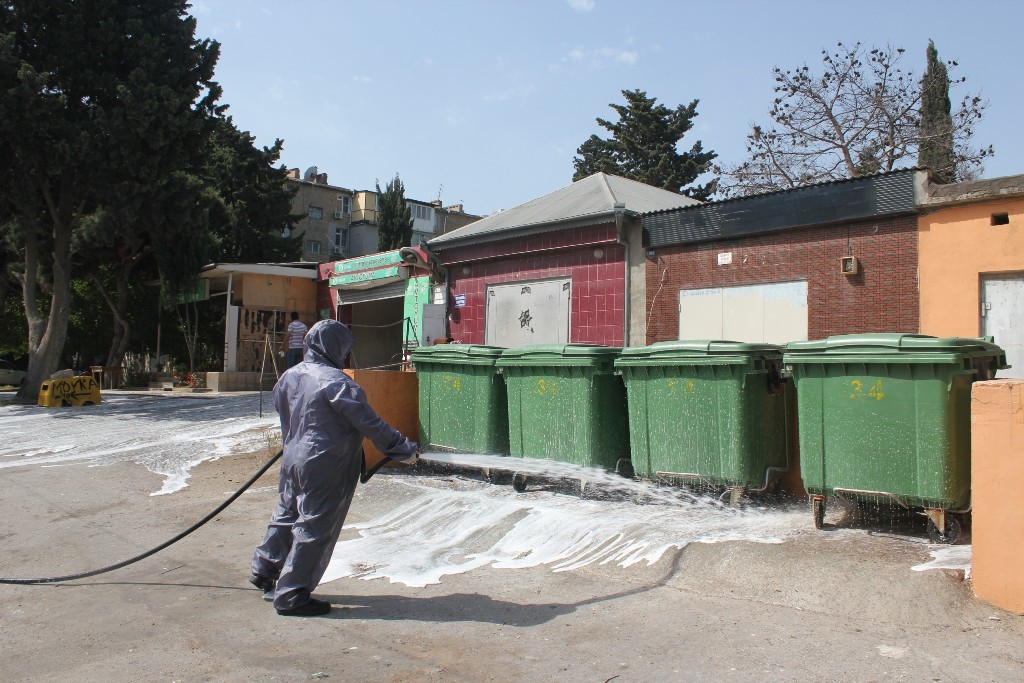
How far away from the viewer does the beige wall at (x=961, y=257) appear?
8797 millimetres

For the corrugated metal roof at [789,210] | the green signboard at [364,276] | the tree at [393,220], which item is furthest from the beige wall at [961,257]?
the tree at [393,220]

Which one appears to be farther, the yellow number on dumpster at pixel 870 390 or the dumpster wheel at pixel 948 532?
the yellow number on dumpster at pixel 870 390

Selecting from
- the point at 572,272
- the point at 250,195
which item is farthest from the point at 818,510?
the point at 250,195

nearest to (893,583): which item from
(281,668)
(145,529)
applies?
(281,668)

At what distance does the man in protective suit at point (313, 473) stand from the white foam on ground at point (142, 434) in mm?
4019

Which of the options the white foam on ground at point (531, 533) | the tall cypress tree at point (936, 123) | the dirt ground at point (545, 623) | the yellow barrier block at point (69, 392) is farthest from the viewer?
the tall cypress tree at point (936, 123)

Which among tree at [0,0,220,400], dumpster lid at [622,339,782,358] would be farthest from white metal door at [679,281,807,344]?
tree at [0,0,220,400]

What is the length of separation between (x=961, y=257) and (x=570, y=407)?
5462mm

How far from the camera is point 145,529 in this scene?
6387 mm

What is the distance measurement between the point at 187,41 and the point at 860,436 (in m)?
17.2

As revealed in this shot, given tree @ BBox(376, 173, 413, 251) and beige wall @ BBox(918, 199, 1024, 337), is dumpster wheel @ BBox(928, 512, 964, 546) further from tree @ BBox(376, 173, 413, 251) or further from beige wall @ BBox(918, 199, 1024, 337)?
tree @ BBox(376, 173, 413, 251)

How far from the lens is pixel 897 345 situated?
195 inches

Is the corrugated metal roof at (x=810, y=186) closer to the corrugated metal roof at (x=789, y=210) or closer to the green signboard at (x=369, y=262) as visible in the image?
the corrugated metal roof at (x=789, y=210)

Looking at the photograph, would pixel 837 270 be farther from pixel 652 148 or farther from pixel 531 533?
pixel 652 148
